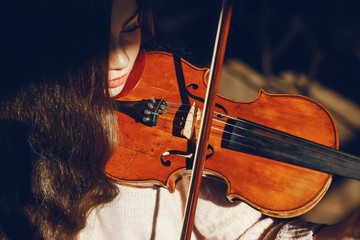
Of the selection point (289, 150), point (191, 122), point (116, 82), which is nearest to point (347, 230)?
point (289, 150)

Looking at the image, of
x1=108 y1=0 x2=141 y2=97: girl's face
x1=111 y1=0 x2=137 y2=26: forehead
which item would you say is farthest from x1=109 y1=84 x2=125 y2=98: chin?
x1=111 y1=0 x2=137 y2=26: forehead

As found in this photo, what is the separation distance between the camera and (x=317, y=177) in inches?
21.0

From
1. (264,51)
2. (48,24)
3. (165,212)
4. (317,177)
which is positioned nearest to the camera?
(48,24)

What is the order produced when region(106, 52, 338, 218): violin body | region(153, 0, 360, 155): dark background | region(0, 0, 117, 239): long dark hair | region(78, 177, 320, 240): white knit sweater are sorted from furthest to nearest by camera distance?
1. region(153, 0, 360, 155): dark background
2. region(78, 177, 320, 240): white knit sweater
3. region(106, 52, 338, 218): violin body
4. region(0, 0, 117, 239): long dark hair

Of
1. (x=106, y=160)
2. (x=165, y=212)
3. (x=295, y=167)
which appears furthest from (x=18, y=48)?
(x=295, y=167)

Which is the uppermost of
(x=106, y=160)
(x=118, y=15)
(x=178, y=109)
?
(x=118, y=15)

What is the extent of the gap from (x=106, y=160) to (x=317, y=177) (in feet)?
1.73

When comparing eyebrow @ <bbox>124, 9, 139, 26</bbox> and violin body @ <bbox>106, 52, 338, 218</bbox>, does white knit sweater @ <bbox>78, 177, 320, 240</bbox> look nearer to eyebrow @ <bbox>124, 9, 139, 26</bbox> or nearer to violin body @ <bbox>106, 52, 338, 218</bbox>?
violin body @ <bbox>106, 52, 338, 218</bbox>

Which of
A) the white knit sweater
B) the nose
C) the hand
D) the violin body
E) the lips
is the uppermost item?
the nose

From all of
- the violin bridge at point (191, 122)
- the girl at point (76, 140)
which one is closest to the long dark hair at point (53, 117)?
the girl at point (76, 140)

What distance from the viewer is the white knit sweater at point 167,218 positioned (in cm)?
64

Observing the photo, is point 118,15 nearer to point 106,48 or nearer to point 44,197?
point 106,48

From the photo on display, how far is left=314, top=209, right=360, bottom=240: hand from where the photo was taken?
0.50 metres

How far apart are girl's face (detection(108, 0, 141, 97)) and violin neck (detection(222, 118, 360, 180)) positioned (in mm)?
315
